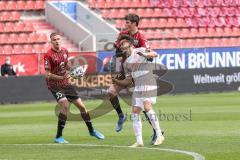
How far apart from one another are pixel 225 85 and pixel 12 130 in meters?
18.0

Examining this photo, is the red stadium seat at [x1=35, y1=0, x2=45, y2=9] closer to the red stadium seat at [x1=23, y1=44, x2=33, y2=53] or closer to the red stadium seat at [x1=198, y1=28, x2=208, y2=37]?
the red stadium seat at [x1=23, y1=44, x2=33, y2=53]

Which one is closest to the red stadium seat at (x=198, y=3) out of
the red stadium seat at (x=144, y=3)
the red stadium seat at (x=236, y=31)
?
the red stadium seat at (x=236, y=31)

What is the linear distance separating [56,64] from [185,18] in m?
27.3

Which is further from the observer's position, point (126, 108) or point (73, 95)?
point (126, 108)

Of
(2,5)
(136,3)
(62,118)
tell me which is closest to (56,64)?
(62,118)

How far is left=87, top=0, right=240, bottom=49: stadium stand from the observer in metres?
40.0

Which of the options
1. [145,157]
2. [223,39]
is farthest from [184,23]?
[145,157]

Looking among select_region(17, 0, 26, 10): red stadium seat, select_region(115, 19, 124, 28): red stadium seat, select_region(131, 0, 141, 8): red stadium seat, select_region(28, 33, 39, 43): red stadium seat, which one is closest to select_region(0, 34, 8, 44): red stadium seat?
select_region(28, 33, 39, 43): red stadium seat

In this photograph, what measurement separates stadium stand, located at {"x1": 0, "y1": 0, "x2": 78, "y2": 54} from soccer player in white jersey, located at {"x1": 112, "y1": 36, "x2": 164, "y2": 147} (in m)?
21.6

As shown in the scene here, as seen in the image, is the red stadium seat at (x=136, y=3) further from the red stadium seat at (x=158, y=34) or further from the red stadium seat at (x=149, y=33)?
the red stadium seat at (x=158, y=34)

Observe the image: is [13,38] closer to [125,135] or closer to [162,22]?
[162,22]

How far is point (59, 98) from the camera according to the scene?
15.1 m

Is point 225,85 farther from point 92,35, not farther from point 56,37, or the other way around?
point 56,37

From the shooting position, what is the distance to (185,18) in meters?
A: 41.7
